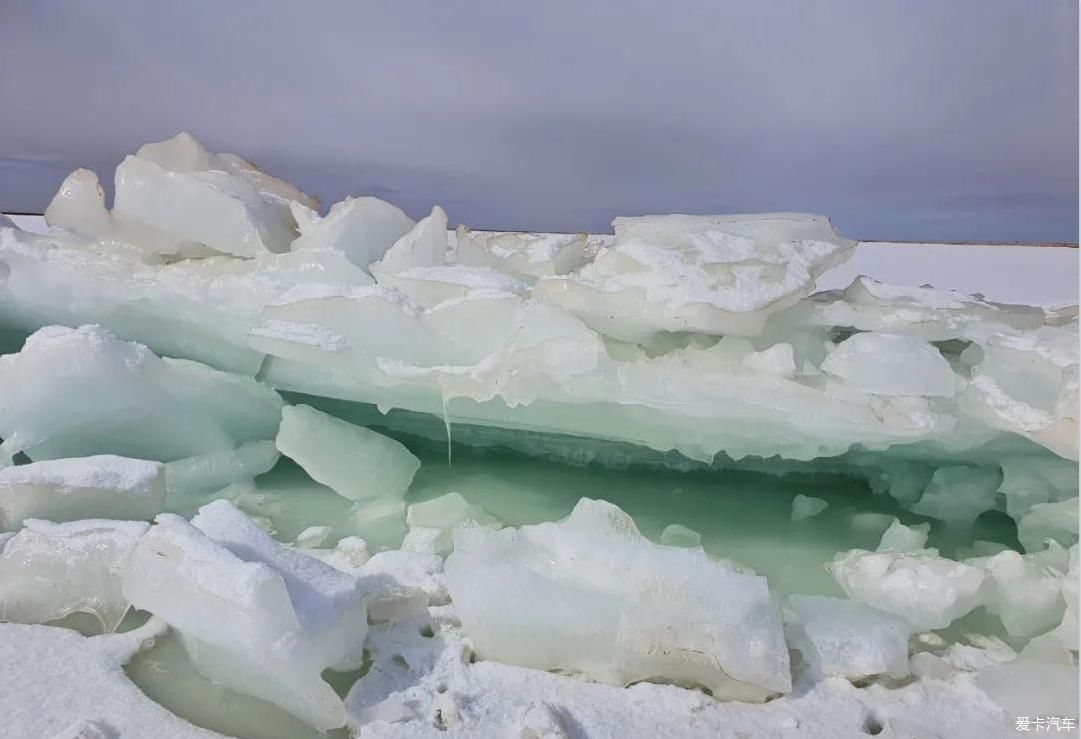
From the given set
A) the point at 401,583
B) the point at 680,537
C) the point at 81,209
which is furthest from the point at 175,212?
the point at 680,537

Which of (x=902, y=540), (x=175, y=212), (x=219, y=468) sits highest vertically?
(x=175, y=212)

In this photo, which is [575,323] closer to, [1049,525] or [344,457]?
[344,457]

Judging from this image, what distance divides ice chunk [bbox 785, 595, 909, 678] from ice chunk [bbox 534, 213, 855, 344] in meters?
0.54

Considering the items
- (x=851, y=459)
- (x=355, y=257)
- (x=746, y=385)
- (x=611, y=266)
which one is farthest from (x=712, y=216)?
(x=355, y=257)

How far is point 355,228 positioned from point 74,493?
93 centimetres

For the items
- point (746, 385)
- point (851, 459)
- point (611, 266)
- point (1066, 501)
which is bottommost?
point (851, 459)

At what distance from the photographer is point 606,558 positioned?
112cm

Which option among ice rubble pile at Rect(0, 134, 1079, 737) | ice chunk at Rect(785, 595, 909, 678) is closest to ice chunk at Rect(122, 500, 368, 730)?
ice rubble pile at Rect(0, 134, 1079, 737)

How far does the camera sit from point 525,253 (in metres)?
1.90

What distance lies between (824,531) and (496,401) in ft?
2.47

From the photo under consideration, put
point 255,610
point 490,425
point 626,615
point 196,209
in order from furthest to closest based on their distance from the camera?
1. point 196,209
2. point 490,425
3. point 626,615
4. point 255,610

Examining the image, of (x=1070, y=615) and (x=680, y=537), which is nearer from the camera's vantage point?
(x=1070, y=615)

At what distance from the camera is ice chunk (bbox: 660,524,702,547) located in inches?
60.2

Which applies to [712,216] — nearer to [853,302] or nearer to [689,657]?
[853,302]
